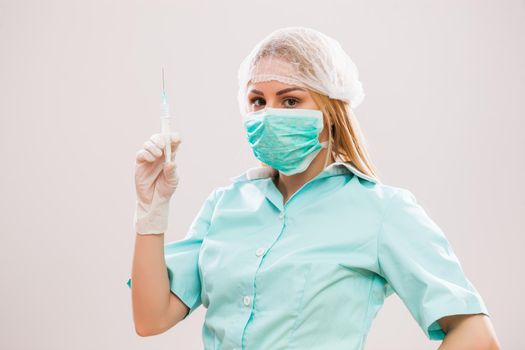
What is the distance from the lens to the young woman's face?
4.72 feet

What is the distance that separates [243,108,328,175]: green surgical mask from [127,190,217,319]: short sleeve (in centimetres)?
27

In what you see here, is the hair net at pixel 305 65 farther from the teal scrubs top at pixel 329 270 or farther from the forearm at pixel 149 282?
the forearm at pixel 149 282

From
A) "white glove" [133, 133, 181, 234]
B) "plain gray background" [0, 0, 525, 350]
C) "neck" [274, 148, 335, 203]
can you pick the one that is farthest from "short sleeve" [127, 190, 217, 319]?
"plain gray background" [0, 0, 525, 350]

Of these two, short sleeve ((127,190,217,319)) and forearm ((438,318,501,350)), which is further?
short sleeve ((127,190,217,319))

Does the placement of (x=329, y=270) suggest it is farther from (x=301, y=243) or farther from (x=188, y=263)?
(x=188, y=263)

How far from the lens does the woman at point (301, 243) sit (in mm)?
1309

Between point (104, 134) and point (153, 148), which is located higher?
point (153, 148)

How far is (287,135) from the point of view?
1.44 meters

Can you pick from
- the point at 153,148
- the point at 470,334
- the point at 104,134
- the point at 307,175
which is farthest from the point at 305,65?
the point at 104,134

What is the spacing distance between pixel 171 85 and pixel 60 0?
632 millimetres

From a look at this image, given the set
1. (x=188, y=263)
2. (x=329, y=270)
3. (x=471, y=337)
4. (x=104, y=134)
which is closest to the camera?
(x=471, y=337)

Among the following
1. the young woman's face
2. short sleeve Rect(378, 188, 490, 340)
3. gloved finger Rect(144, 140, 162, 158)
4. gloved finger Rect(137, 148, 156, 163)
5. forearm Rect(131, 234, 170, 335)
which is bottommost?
forearm Rect(131, 234, 170, 335)

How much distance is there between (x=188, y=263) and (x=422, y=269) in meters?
0.59

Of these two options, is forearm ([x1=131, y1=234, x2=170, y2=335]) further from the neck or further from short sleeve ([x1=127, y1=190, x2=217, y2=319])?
the neck
